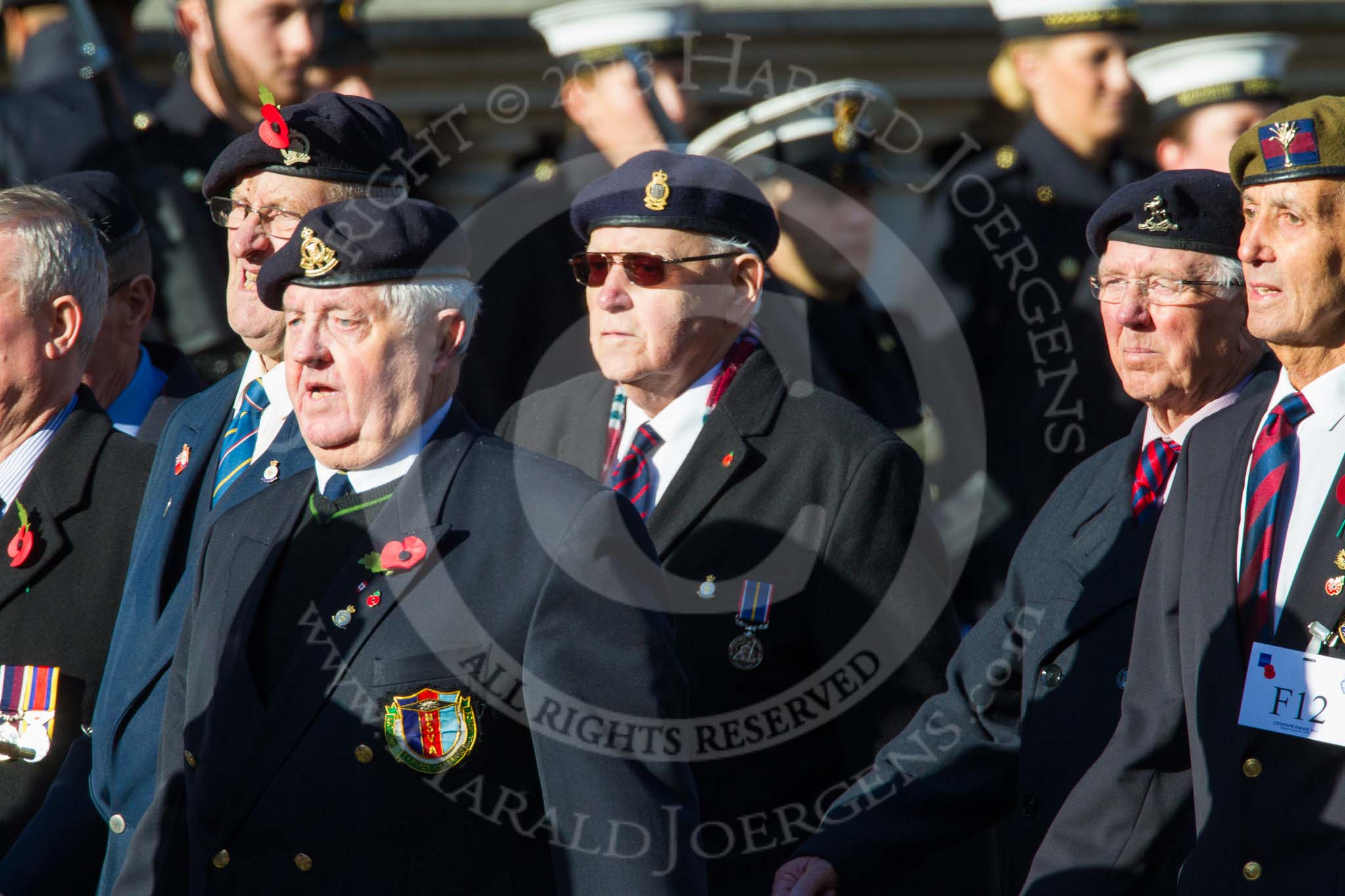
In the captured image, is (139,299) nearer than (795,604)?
No

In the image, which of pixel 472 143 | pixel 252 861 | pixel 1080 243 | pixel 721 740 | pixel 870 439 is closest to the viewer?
pixel 252 861

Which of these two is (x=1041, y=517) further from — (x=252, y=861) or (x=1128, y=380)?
(x=252, y=861)

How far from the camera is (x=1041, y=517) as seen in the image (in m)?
4.35

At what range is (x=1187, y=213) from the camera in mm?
4348

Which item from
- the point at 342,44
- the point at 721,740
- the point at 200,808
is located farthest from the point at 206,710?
the point at 342,44

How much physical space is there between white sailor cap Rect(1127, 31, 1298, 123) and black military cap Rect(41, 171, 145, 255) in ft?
11.0

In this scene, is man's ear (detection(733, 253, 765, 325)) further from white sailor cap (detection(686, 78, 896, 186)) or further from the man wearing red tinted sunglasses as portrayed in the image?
white sailor cap (detection(686, 78, 896, 186))

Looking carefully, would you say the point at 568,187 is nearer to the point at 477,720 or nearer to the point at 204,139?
the point at 204,139

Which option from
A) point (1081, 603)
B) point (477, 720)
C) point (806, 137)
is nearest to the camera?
point (477, 720)

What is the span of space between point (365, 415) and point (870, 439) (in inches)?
53.5

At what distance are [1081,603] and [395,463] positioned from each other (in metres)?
1.43

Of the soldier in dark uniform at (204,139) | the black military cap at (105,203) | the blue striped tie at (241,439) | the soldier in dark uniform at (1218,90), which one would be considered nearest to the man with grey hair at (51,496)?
the blue striped tie at (241,439)

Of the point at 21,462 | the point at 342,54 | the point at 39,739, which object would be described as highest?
the point at 342,54

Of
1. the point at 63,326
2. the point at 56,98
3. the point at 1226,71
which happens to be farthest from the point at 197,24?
the point at 1226,71
